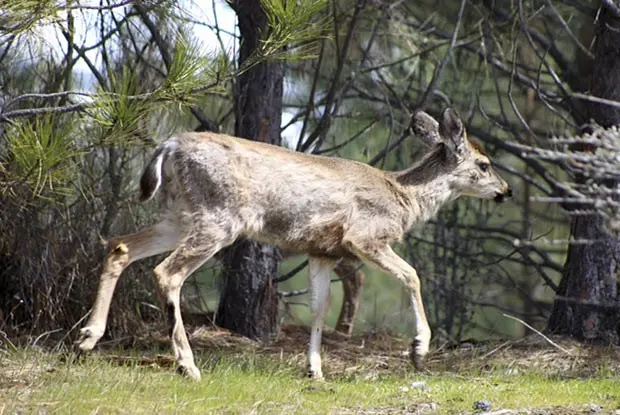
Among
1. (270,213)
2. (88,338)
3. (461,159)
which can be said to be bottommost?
(88,338)

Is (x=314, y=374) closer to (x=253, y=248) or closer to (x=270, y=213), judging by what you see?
(x=270, y=213)

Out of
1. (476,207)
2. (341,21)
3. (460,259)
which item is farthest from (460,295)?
(341,21)

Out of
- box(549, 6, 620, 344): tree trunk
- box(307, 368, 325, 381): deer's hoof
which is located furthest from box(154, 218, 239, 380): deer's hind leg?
box(549, 6, 620, 344): tree trunk

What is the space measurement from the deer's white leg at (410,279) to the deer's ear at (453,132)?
1215 millimetres

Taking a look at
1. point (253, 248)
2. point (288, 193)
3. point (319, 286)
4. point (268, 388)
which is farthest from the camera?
point (253, 248)

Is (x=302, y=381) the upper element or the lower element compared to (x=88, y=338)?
lower

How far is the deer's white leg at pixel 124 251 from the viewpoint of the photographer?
8.07m

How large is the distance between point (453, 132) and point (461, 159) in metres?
0.29

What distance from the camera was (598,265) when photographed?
9.58 meters

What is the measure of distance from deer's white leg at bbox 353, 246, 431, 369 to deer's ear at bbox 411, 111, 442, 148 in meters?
1.31

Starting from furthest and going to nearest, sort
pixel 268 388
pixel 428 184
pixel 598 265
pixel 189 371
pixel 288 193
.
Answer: pixel 598 265 < pixel 428 184 < pixel 288 193 < pixel 189 371 < pixel 268 388

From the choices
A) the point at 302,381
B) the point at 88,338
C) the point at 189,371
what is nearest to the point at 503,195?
the point at 302,381

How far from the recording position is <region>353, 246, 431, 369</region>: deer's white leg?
8.34 metres

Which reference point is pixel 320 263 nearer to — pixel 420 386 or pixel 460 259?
pixel 420 386
